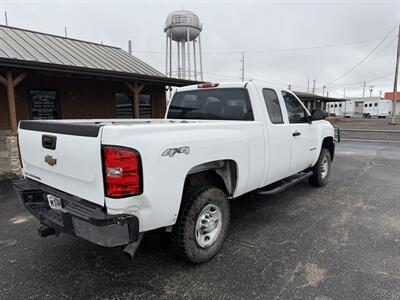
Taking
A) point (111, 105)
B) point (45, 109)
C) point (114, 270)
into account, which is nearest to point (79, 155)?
point (114, 270)

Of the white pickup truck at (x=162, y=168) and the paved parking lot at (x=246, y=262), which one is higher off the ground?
the white pickup truck at (x=162, y=168)

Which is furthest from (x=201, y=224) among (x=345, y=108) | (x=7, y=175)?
(x=345, y=108)

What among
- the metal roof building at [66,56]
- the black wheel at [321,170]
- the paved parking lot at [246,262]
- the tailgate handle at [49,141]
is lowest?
the paved parking lot at [246,262]

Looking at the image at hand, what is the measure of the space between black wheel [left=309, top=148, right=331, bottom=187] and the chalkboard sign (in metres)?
9.13

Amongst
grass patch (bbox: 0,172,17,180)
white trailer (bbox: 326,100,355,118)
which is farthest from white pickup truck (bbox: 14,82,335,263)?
white trailer (bbox: 326,100,355,118)

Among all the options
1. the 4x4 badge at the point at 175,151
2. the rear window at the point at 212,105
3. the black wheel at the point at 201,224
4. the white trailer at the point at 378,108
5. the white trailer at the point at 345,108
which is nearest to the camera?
the 4x4 badge at the point at 175,151

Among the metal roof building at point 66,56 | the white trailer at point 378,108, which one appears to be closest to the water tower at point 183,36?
the metal roof building at point 66,56

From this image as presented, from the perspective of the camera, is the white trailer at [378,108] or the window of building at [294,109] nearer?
the window of building at [294,109]

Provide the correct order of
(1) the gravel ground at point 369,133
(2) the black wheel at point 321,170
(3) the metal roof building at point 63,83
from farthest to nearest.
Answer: (1) the gravel ground at point 369,133 → (3) the metal roof building at point 63,83 → (2) the black wheel at point 321,170

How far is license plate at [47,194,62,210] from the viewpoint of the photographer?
8.59 ft

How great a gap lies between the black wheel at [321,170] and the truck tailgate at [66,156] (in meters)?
4.57

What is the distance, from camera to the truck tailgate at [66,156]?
2.21m

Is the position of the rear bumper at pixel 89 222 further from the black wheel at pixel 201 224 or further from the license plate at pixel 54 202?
the black wheel at pixel 201 224

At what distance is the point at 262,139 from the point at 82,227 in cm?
229
